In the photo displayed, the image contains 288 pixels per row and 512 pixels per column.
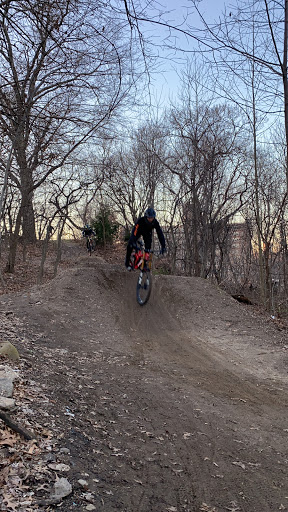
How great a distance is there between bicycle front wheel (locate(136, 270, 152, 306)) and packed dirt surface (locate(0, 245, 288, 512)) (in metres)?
0.34

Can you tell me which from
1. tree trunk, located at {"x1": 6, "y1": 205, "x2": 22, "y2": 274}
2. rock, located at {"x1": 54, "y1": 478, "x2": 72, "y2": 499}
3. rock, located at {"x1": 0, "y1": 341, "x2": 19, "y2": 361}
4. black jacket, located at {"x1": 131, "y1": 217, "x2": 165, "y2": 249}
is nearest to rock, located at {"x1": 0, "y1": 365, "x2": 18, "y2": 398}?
rock, located at {"x1": 0, "y1": 341, "x2": 19, "y2": 361}

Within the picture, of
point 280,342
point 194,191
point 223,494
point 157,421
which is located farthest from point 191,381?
point 194,191

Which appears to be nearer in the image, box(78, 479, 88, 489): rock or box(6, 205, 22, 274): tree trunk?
box(78, 479, 88, 489): rock

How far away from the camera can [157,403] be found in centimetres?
511

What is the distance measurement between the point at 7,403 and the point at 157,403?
6.83 feet

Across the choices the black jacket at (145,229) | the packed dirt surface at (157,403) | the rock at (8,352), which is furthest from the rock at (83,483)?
the black jacket at (145,229)

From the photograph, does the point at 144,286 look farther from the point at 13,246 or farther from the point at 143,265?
the point at 13,246

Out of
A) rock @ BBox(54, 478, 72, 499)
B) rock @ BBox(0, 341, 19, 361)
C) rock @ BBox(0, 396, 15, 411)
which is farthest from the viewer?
rock @ BBox(0, 341, 19, 361)

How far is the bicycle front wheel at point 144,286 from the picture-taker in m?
10.7

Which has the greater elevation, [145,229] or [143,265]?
[145,229]

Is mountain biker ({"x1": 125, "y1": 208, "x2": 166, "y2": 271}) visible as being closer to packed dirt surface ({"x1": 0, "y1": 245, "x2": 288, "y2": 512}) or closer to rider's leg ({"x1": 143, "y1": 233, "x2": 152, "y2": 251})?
rider's leg ({"x1": 143, "y1": 233, "x2": 152, "y2": 251})

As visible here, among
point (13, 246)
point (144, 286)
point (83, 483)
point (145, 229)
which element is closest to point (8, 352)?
point (83, 483)

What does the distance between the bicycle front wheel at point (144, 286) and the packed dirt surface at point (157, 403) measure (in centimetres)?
34

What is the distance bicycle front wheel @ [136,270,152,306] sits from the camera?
10664mm
